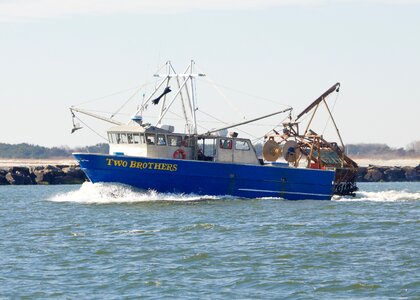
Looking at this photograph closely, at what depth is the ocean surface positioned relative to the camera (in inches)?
880

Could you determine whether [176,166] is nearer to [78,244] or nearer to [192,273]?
[78,244]

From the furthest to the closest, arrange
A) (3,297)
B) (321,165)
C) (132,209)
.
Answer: (321,165), (132,209), (3,297)

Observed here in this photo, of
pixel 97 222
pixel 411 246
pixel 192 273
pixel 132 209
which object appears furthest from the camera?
pixel 132 209

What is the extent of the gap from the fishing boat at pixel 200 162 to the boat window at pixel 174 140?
52 mm

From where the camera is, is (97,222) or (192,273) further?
(97,222)

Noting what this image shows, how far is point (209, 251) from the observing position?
28.1m

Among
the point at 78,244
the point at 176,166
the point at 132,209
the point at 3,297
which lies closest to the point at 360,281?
the point at 3,297

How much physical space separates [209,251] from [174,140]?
794 inches

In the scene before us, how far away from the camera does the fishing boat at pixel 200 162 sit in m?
46.0

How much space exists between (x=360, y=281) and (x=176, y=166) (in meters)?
24.2

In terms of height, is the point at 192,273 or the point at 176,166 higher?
the point at 176,166

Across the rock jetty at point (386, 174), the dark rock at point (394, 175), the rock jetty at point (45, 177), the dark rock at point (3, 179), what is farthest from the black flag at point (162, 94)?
the dark rock at point (394, 175)

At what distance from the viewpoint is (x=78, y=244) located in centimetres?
3011

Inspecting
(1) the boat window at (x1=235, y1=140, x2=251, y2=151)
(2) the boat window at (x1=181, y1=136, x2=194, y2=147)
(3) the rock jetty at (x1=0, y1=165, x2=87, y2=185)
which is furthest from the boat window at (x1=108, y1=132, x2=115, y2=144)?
(3) the rock jetty at (x1=0, y1=165, x2=87, y2=185)
